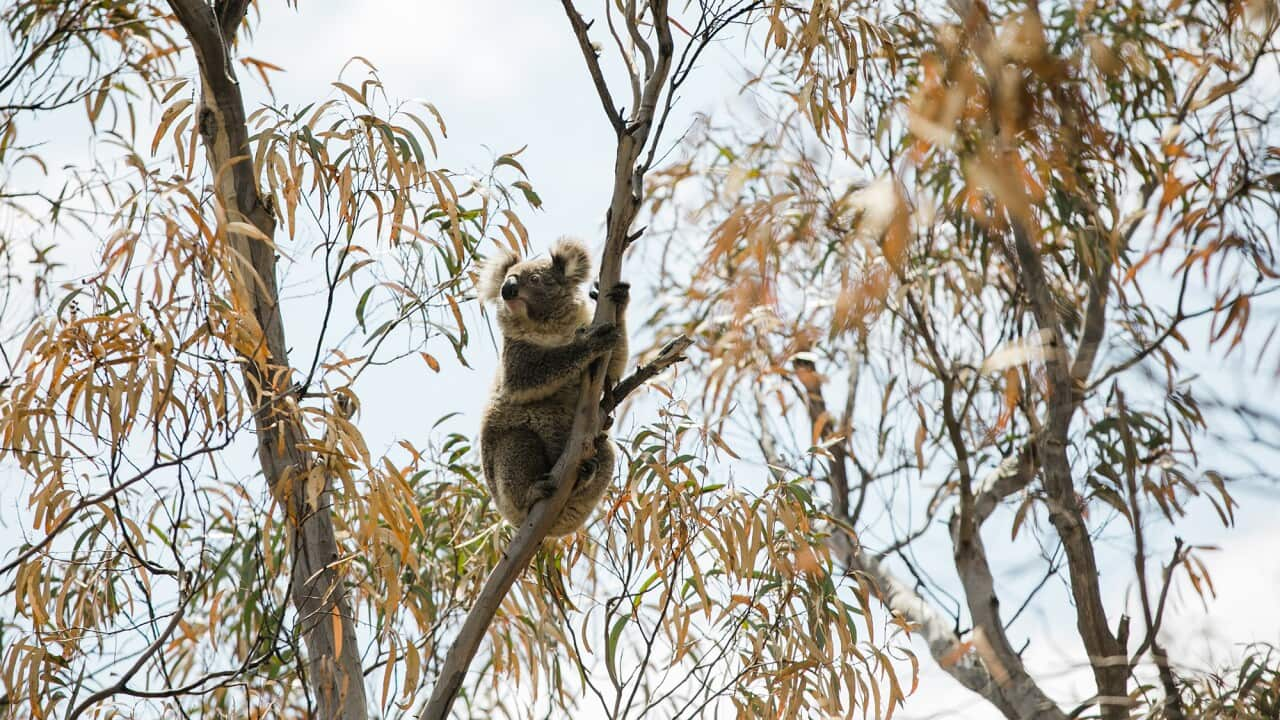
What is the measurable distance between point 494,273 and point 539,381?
676 mm

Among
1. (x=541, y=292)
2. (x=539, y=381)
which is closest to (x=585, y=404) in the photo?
(x=539, y=381)

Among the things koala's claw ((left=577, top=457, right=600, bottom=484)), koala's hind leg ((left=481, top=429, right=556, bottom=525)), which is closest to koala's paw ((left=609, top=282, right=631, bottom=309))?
koala's claw ((left=577, top=457, right=600, bottom=484))

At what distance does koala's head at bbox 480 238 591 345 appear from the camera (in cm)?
352

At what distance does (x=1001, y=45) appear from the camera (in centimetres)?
155

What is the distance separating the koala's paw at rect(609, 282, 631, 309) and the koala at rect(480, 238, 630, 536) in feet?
0.64

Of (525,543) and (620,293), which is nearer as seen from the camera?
(525,543)

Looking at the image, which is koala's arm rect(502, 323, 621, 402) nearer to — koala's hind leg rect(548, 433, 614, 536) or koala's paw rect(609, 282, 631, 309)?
koala's paw rect(609, 282, 631, 309)

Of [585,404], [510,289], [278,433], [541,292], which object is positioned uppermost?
[541,292]

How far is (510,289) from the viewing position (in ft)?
11.2

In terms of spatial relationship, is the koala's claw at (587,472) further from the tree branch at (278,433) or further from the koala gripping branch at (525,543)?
the tree branch at (278,433)

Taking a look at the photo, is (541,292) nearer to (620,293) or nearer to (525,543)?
(620,293)

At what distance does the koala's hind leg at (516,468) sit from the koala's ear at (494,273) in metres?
0.56

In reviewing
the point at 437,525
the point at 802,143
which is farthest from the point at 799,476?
the point at 437,525

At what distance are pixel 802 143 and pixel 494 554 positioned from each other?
5.58 ft
